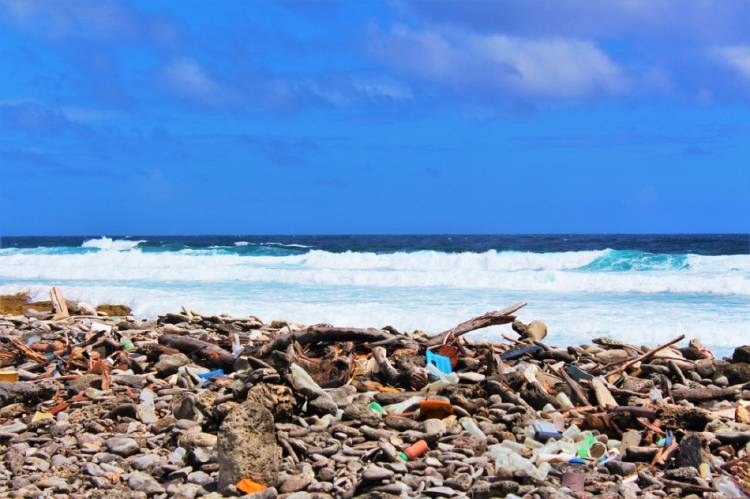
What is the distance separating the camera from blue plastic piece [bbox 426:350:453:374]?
6570 mm

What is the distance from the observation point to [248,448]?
4.26 meters

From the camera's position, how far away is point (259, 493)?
408 cm

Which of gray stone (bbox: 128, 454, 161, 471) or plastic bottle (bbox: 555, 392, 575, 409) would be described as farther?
plastic bottle (bbox: 555, 392, 575, 409)

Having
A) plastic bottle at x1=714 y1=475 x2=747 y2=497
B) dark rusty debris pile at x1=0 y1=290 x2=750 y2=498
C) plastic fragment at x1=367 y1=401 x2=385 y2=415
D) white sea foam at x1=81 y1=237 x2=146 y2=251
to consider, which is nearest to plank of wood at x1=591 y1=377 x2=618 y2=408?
dark rusty debris pile at x1=0 y1=290 x2=750 y2=498

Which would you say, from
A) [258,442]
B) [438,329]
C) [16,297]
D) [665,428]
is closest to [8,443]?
[258,442]

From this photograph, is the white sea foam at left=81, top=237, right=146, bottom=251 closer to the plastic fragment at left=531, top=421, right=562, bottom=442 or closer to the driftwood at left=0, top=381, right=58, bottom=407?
the driftwood at left=0, top=381, right=58, bottom=407

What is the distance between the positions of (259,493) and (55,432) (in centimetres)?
193

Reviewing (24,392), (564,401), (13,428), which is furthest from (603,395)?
(24,392)

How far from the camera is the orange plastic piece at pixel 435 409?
525cm

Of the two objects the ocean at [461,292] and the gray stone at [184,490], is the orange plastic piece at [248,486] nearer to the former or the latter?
the gray stone at [184,490]

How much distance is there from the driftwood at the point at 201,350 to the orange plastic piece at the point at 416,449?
2559 millimetres

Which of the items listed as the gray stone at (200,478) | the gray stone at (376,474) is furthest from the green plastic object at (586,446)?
the gray stone at (200,478)

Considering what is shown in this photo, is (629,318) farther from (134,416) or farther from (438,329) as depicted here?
(134,416)

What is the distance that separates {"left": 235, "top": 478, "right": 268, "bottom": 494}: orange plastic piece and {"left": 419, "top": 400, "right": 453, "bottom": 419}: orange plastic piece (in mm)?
1475
